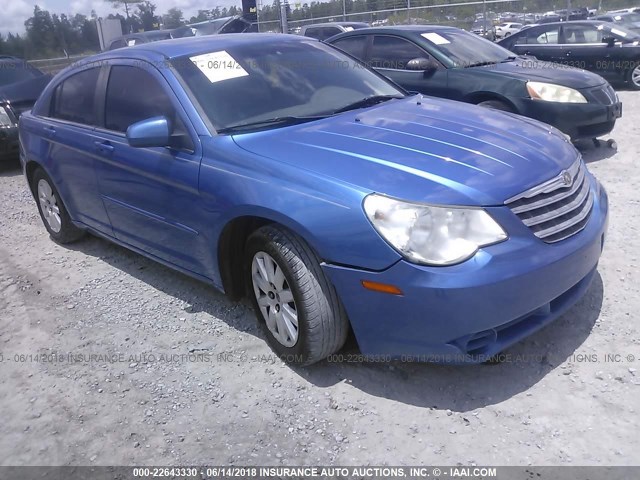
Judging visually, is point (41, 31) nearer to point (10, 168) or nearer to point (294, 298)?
point (10, 168)

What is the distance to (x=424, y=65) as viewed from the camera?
674 centimetres

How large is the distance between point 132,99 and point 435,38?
451cm

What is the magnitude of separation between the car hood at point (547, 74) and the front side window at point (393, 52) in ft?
2.94

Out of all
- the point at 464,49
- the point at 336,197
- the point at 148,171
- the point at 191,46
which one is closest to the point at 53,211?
the point at 148,171

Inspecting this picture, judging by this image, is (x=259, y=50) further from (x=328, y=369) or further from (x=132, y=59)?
(x=328, y=369)

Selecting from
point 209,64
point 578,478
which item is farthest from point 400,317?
point 209,64

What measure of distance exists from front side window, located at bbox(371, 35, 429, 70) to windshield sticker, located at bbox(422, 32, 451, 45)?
19cm

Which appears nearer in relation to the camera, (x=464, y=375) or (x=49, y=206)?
(x=464, y=375)

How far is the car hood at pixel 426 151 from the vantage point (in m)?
2.65

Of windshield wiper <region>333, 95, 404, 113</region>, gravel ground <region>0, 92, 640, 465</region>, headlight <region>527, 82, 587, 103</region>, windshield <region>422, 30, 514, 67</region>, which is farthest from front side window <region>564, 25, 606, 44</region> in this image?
windshield wiper <region>333, 95, 404, 113</region>

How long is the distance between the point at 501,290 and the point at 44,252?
4176mm

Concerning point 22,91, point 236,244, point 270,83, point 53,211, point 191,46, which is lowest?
point 53,211

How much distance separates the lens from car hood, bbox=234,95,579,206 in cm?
265

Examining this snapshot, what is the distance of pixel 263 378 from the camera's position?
10.3 feet
